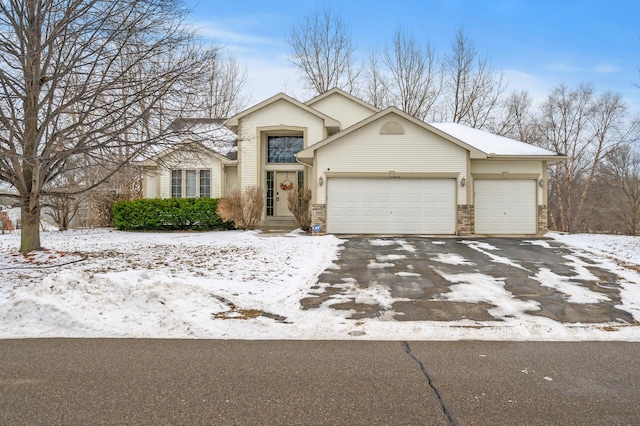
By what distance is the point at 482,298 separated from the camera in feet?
22.7

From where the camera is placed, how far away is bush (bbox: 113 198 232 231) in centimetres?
1834

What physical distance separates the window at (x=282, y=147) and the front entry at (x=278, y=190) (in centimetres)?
69

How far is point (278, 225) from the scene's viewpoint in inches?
742

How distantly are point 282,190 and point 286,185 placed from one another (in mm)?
384

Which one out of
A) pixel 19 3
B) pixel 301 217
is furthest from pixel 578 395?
pixel 301 217

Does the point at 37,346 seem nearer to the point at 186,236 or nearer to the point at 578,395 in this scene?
the point at 578,395

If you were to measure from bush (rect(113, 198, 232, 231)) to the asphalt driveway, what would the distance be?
8.18 meters

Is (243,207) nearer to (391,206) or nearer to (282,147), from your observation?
(282,147)

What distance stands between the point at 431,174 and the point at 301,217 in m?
5.48

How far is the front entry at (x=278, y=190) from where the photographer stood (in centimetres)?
1986

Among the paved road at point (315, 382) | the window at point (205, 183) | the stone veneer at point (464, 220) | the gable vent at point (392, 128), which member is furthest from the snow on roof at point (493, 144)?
the paved road at point (315, 382)

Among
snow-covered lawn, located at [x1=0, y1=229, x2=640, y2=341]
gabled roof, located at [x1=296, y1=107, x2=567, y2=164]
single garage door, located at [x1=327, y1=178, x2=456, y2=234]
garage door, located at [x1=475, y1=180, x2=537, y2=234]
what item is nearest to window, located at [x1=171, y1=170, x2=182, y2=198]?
gabled roof, located at [x1=296, y1=107, x2=567, y2=164]

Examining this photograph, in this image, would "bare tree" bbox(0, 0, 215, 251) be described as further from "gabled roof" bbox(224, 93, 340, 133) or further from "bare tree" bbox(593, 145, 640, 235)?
"bare tree" bbox(593, 145, 640, 235)

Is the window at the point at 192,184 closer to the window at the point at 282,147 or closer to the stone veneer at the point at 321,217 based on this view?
the window at the point at 282,147
